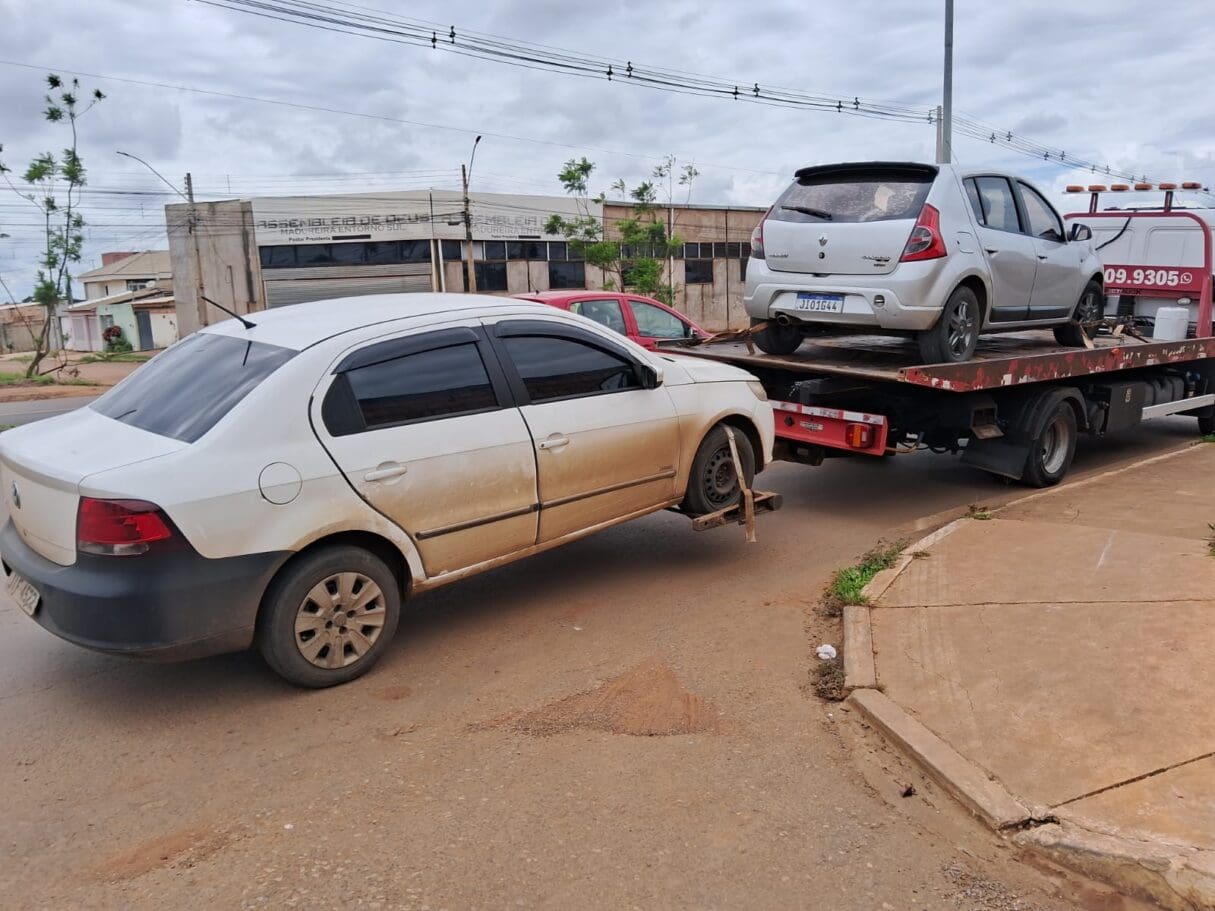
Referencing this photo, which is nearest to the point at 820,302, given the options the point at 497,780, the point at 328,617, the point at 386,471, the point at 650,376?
the point at 650,376

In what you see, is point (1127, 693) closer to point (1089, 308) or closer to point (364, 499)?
point (364, 499)

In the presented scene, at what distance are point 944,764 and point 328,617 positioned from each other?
8.73 feet

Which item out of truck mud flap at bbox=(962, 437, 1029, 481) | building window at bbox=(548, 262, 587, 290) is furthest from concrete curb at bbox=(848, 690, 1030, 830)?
building window at bbox=(548, 262, 587, 290)

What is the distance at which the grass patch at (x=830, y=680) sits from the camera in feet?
14.2

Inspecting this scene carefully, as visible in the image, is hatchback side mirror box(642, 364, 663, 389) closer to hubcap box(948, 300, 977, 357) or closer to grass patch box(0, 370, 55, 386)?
hubcap box(948, 300, 977, 357)

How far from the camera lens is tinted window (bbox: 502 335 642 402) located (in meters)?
5.01

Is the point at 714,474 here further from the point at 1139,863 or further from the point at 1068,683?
the point at 1139,863

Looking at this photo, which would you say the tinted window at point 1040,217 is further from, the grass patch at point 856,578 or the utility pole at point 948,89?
the utility pole at point 948,89

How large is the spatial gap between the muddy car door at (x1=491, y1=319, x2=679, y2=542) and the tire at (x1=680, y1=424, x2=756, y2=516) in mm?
214

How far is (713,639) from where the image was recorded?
4973 millimetres

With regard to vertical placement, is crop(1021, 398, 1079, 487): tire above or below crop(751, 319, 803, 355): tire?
below

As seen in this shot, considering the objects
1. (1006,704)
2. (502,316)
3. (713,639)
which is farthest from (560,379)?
(1006,704)

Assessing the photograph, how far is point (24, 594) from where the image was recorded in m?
4.07

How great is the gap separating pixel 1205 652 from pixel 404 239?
31.6m
